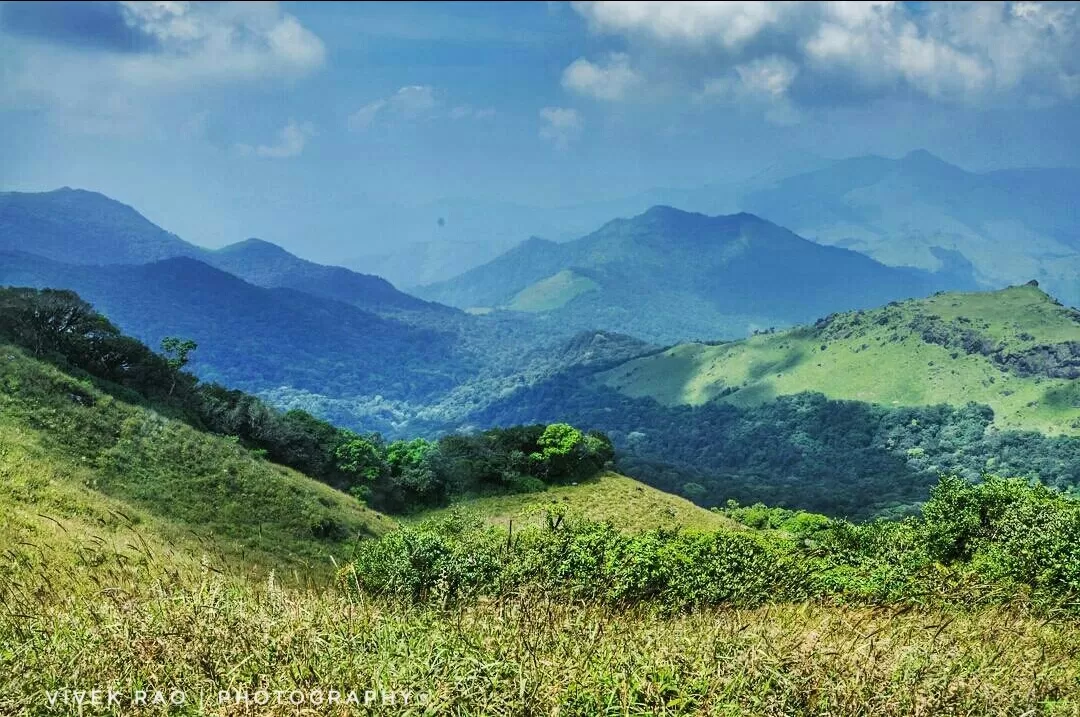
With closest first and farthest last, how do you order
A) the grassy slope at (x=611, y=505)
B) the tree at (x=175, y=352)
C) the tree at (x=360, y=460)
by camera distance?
the grassy slope at (x=611, y=505)
the tree at (x=175, y=352)
the tree at (x=360, y=460)

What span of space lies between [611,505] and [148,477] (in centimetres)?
3631

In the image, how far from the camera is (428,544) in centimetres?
1980

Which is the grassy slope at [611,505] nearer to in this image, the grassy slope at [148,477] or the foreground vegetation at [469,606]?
the grassy slope at [148,477]

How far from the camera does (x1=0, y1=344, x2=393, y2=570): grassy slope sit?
88.9ft

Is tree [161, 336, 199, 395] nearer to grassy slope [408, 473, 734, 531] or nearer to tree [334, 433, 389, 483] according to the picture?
tree [334, 433, 389, 483]

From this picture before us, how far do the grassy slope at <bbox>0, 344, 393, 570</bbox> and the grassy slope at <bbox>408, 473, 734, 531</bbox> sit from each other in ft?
51.3

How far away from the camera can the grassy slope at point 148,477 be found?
27.1 metres

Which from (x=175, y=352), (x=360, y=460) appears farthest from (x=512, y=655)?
(x=175, y=352)

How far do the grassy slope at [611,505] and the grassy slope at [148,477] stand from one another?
15.6 m

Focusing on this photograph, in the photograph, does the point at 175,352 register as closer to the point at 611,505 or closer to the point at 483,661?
the point at 611,505

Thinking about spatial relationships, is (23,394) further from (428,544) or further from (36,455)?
(428,544)

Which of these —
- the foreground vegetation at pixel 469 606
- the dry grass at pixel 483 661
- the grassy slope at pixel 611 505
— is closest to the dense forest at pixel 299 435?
the grassy slope at pixel 611 505

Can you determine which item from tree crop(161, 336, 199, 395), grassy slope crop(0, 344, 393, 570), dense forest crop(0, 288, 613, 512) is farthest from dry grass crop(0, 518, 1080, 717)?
tree crop(161, 336, 199, 395)

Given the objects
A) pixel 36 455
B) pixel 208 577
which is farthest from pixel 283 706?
pixel 36 455
